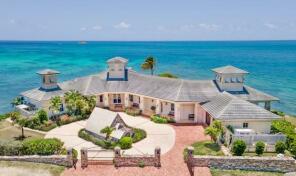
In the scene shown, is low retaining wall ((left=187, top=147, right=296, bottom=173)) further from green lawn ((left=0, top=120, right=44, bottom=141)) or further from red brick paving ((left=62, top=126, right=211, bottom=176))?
green lawn ((left=0, top=120, right=44, bottom=141))

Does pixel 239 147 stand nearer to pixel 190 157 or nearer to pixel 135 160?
pixel 190 157

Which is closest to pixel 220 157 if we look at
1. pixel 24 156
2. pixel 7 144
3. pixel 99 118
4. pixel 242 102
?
pixel 242 102

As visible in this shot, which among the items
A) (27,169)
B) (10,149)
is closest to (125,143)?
(27,169)

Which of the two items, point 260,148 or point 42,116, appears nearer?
point 260,148

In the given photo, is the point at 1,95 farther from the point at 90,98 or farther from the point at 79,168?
the point at 79,168

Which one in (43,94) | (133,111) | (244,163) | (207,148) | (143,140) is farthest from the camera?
(133,111)

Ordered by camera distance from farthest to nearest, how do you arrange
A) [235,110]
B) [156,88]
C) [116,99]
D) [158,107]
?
[116,99]
[156,88]
[158,107]
[235,110]

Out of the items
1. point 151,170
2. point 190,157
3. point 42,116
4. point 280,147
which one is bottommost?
point 151,170
